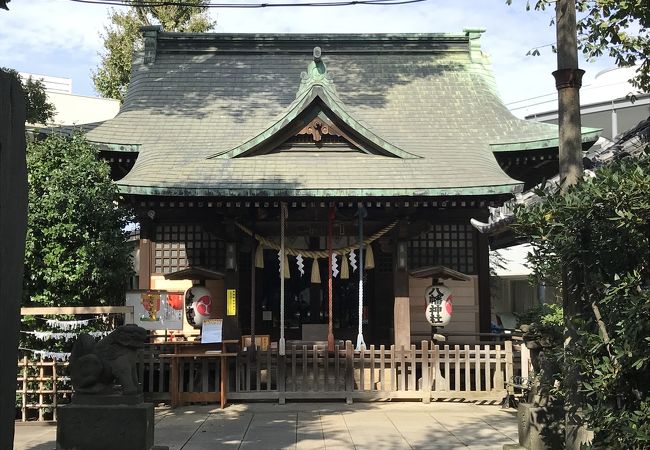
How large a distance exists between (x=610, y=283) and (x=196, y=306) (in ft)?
27.6

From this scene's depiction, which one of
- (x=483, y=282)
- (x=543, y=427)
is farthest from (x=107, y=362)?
(x=483, y=282)

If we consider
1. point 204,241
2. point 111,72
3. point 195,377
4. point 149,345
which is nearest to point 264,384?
point 195,377

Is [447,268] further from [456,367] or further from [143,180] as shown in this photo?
[143,180]

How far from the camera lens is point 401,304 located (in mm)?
11891

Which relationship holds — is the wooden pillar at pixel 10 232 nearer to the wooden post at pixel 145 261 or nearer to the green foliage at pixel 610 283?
the green foliage at pixel 610 283

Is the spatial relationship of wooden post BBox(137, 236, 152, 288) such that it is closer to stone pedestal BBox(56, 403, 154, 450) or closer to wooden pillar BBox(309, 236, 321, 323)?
wooden pillar BBox(309, 236, 321, 323)

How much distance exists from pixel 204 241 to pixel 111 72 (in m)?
18.3

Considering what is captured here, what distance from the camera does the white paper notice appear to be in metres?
10.6

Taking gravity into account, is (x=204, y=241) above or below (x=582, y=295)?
above

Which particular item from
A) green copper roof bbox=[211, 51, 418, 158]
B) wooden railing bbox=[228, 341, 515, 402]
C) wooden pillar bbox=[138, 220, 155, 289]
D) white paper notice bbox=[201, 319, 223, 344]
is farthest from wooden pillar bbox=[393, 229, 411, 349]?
wooden pillar bbox=[138, 220, 155, 289]

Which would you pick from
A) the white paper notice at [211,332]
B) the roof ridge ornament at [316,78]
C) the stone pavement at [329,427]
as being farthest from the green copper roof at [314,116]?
the stone pavement at [329,427]

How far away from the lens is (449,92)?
15922 mm

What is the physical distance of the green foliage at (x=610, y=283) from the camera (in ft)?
14.9

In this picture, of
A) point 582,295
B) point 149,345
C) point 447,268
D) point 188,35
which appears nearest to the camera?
point 582,295
